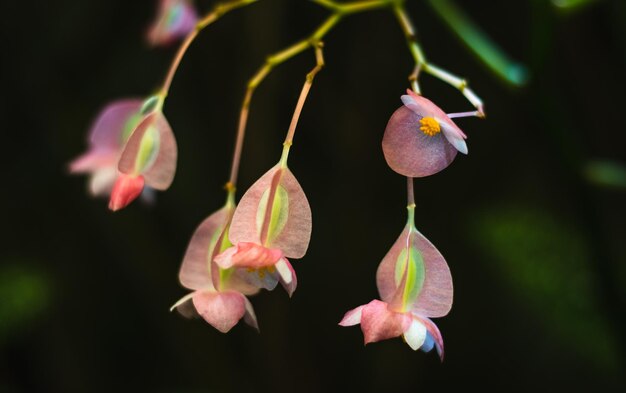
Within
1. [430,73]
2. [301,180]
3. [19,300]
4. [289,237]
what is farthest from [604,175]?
[19,300]

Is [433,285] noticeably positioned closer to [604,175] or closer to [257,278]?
[257,278]

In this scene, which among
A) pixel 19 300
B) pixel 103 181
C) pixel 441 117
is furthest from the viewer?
pixel 19 300

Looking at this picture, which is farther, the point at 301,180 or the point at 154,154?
the point at 301,180

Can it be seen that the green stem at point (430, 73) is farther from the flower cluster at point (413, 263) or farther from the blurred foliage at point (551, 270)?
the blurred foliage at point (551, 270)

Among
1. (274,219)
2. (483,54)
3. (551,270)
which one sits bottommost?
(551,270)

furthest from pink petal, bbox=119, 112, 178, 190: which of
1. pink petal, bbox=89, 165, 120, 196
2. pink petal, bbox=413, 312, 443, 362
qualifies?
pink petal, bbox=413, 312, 443, 362

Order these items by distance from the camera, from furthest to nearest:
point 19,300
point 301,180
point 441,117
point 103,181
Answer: point 301,180 → point 19,300 → point 103,181 → point 441,117
